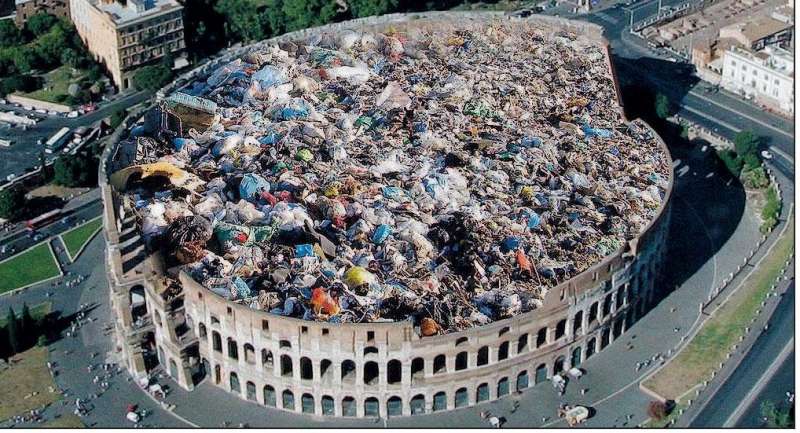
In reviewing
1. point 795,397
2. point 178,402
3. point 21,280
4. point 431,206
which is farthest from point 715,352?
point 21,280

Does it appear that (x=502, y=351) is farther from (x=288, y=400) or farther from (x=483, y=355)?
(x=288, y=400)

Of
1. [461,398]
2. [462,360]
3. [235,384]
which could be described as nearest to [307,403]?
[235,384]

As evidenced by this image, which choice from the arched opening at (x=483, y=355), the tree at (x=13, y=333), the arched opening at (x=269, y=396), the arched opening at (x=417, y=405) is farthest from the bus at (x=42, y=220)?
the arched opening at (x=483, y=355)

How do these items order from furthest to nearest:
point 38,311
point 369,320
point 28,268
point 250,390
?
point 28,268 → point 38,311 → point 250,390 → point 369,320

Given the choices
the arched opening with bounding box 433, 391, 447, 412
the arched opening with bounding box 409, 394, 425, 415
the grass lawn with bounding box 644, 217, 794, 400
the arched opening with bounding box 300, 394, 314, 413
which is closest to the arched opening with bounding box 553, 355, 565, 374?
the grass lawn with bounding box 644, 217, 794, 400

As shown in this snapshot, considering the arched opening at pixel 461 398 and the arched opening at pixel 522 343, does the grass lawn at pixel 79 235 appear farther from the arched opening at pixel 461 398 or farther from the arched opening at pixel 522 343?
the arched opening at pixel 522 343

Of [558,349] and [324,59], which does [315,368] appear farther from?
[324,59]

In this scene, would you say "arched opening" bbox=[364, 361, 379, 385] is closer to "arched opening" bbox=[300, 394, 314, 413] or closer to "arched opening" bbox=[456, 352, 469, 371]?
"arched opening" bbox=[300, 394, 314, 413]
